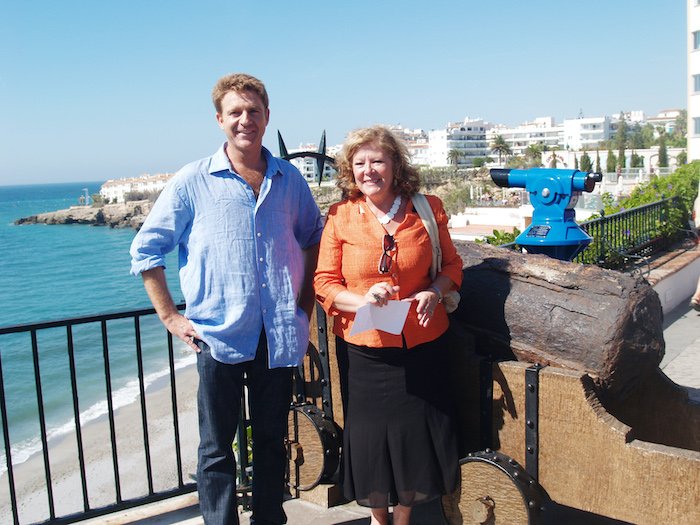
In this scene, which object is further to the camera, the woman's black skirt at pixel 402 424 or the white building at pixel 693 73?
the white building at pixel 693 73

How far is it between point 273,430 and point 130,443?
12.8 meters

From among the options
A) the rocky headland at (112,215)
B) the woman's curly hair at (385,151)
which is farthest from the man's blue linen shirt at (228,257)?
the rocky headland at (112,215)

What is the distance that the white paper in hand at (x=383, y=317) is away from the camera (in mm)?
2414

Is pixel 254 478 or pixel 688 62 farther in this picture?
pixel 688 62

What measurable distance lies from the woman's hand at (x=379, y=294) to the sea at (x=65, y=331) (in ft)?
4.08

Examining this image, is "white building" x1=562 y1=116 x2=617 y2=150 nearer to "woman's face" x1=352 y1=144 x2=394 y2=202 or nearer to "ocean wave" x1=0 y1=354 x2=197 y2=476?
"ocean wave" x1=0 y1=354 x2=197 y2=476

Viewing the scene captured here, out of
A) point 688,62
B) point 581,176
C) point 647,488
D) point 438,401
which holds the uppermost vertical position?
point 688,62

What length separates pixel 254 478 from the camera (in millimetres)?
2883

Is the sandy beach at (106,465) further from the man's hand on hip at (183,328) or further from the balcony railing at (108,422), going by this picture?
the man's hand on hip at (183,328)

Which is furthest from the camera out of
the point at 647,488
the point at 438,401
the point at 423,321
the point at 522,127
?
the point at 522,127

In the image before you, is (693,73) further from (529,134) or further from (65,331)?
(529,134)

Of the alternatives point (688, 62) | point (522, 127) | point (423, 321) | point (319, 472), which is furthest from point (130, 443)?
point (522, 127)

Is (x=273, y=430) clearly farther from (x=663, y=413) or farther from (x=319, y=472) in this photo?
(x=663, y=413)

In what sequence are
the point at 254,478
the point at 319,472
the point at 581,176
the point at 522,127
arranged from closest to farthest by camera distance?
the point at 254,478 → the point at 319,472 → the point at 581,176 → the point at 522,127
